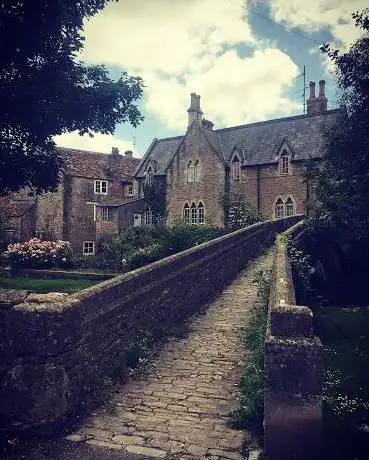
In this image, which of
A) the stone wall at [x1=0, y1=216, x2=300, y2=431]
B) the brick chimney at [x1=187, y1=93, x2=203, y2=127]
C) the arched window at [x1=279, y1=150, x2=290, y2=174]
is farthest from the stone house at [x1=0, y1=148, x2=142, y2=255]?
the stone wall at [x1=0, y1=216, x2=300, y2=431]

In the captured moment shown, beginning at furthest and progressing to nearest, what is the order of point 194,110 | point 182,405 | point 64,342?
point 194,110 < point 182,405 < point 64,342

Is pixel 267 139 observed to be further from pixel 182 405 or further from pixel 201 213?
pixel 182 405

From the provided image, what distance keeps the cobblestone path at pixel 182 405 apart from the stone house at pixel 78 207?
28652 millimetres

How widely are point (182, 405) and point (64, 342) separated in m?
2.13

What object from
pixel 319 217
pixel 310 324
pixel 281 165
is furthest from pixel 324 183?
pixel 310 324

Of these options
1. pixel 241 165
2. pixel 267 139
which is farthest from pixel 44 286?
pixel 267 139

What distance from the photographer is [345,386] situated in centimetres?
793

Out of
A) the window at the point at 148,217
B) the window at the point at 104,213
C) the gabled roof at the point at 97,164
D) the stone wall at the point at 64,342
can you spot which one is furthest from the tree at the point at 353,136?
the gabled roof at the point at 97,164

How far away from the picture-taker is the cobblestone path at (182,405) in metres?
4.89

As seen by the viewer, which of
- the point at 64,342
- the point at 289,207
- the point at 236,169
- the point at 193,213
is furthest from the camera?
the point at 193,213

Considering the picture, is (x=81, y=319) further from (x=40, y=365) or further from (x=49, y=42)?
(x=49, y=42)

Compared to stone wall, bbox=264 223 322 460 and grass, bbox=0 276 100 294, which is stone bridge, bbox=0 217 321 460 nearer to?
stone wall, bbox=264 223 322 460

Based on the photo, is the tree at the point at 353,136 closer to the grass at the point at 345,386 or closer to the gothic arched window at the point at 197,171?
the grass at the point at 345,386

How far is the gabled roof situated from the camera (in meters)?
40.0
